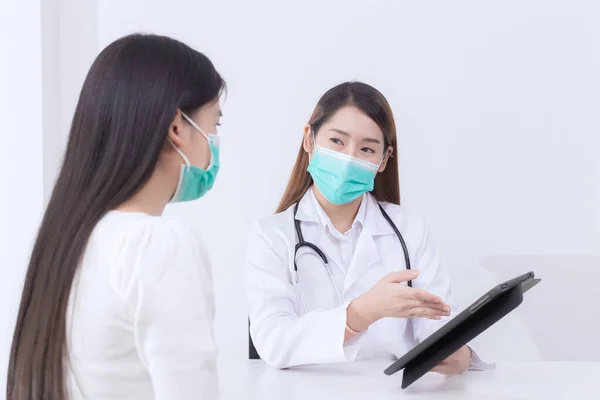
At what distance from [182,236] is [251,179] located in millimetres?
1754

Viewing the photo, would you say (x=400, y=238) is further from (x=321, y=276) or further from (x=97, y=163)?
(x=97, y=163)

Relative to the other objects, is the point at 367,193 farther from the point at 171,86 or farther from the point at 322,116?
the point at 171,86

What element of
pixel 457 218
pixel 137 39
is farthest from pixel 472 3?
pixel 137 39

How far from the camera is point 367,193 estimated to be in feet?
6.43

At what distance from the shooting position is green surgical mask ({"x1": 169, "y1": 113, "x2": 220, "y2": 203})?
38.0 inches

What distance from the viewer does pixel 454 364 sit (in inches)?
54.9

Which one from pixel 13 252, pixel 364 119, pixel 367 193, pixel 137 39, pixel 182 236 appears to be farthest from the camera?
pixel 13 252

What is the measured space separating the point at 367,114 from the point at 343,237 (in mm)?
347

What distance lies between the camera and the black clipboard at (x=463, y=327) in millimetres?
1105

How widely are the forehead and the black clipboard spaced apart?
664mm

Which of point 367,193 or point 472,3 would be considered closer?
point 367,193

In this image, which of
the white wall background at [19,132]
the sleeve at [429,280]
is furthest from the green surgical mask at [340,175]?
the white wall background at [19,132]

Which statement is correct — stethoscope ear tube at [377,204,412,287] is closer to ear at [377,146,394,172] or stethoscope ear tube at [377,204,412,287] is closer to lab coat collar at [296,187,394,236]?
lab coat collar at [296,187,394,236]

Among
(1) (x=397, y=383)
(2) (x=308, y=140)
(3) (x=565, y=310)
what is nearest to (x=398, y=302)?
(1) (x=397, y=383)
